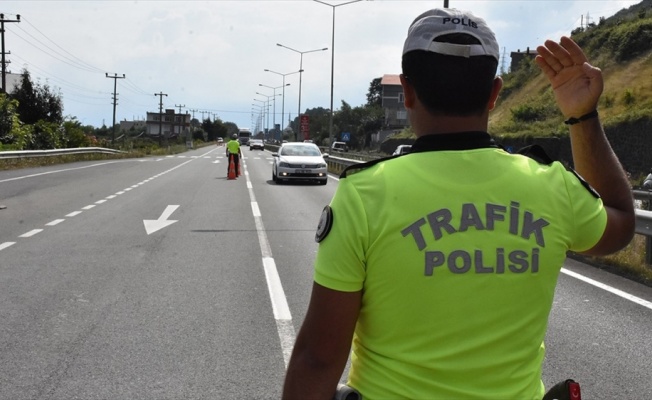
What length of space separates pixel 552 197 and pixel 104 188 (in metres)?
23.9

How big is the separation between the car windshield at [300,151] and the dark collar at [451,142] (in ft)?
95.0

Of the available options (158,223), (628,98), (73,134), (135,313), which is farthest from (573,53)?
(73,134)

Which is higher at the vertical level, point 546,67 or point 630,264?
point 546,67

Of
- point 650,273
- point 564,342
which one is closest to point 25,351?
point 564,342

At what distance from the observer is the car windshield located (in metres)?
31.1

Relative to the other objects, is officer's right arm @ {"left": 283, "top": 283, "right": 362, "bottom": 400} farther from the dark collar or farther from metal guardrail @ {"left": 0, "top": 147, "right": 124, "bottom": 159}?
metal guardrail @ {"left": 0, "top": 147, "right": 124, "bottom": 159}

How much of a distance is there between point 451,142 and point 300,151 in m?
29.6

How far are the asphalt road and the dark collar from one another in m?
3.60

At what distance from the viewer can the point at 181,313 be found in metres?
7.60

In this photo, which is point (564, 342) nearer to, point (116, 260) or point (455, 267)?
point (455, 267)

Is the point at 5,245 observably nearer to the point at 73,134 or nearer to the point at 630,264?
the point at 630,264

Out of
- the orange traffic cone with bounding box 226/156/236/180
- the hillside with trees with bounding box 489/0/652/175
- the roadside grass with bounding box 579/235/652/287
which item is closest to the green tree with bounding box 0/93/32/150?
the orange traffic cone with bounding box 226/156/236/180

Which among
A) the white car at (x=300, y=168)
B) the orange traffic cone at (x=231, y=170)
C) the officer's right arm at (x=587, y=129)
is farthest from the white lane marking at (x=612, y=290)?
the orange traffic cone at (x=231, y=170)

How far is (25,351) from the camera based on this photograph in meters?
6.20
